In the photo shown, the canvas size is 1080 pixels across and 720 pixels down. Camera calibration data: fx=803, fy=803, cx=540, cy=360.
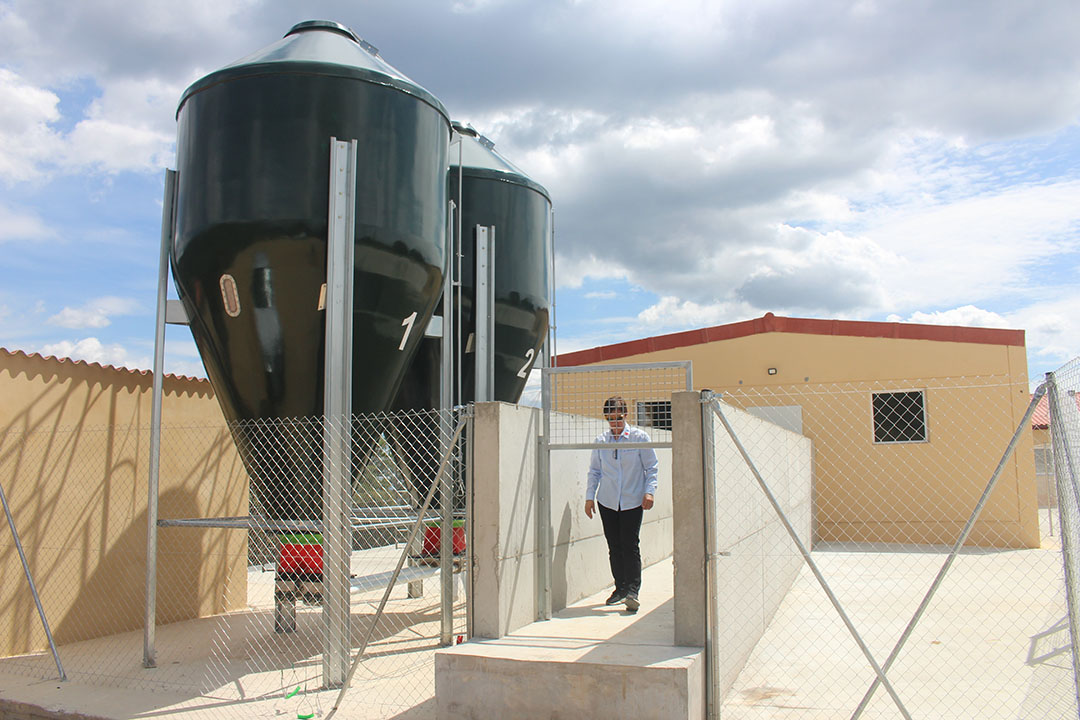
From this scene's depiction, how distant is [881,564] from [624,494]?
6.99 m

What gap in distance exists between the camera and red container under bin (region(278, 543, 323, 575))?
645cm

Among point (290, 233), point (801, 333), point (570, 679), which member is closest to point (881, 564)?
point (801, 333)

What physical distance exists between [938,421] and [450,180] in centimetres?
1097

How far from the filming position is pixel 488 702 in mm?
4641

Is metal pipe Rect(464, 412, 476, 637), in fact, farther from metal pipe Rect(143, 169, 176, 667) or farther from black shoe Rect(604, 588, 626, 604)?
metal pipe Rect(143, 169, 176, 667)

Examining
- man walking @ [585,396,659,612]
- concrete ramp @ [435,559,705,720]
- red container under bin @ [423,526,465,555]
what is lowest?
concrete ramp @ [435,559,705,720]

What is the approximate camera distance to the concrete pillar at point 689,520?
4.81m

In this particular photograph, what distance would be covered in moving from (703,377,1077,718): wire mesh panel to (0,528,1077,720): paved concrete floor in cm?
3

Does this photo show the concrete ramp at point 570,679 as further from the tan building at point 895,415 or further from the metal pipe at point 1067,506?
the tan building at point 895,415

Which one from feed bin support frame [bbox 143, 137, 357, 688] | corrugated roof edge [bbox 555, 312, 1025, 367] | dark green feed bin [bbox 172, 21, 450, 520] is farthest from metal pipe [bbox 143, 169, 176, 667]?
corrugated roof edge [bbox 555, 312, 1025, 367]

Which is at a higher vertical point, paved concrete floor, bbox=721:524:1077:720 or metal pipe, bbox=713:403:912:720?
metal pipe, bbox=713:403:912:720

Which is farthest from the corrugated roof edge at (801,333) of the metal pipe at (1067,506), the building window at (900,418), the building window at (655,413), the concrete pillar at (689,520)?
the metal pipe at (1067,506)

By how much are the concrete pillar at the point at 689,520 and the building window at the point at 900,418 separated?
11930mm

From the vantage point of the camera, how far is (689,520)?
488 cm
